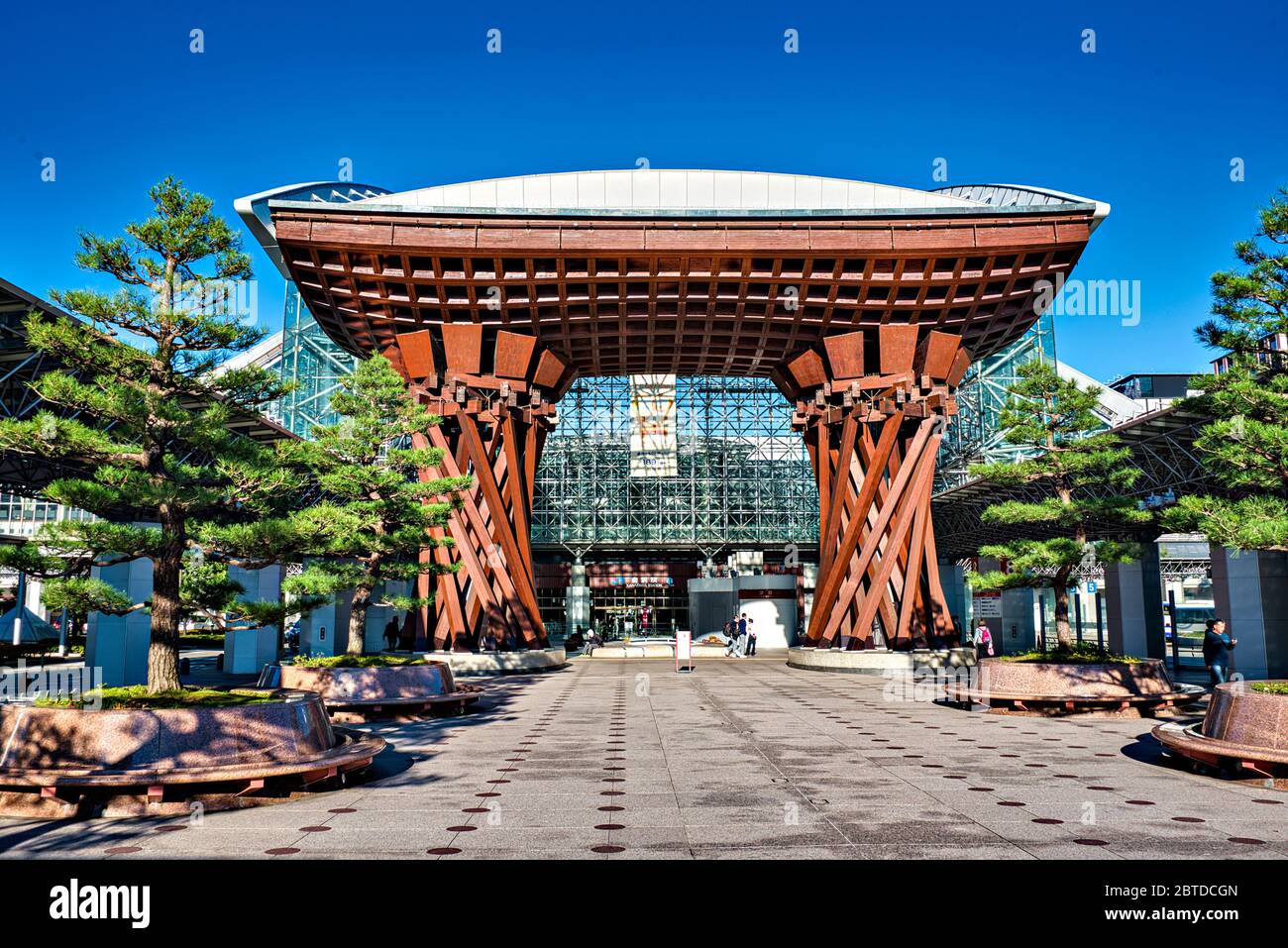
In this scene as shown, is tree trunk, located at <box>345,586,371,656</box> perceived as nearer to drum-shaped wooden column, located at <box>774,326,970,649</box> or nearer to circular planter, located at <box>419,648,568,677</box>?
circular planter, located at <box>419,648,568,677</box>

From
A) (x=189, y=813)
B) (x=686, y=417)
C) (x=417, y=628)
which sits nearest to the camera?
(x=189, y=813)

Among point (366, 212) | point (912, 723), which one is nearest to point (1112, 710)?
point (912, 723)

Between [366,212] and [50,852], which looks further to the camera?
[366,212]

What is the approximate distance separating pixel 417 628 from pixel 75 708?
1870 centimetres

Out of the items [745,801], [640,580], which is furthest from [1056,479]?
[640,580]

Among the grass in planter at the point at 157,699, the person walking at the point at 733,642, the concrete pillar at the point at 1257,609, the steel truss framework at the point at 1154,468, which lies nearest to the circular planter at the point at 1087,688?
the steel truss framework at the point at 1154,468

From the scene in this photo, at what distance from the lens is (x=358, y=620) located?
17.7 m

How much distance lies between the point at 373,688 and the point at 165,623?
4847 millimetres

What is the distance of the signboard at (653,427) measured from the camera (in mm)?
53719

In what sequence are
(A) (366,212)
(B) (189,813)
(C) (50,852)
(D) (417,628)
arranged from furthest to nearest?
1. (D) (417,628)
2. (A) (366,212)
3. (B) (189,813)
4. (C) (50,852)

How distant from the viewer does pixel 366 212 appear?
23.7 metres

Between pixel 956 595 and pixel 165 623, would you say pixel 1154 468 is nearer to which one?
pixel 956 595

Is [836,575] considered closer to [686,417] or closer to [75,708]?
[75,708]

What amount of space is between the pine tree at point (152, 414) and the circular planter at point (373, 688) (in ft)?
12.4
